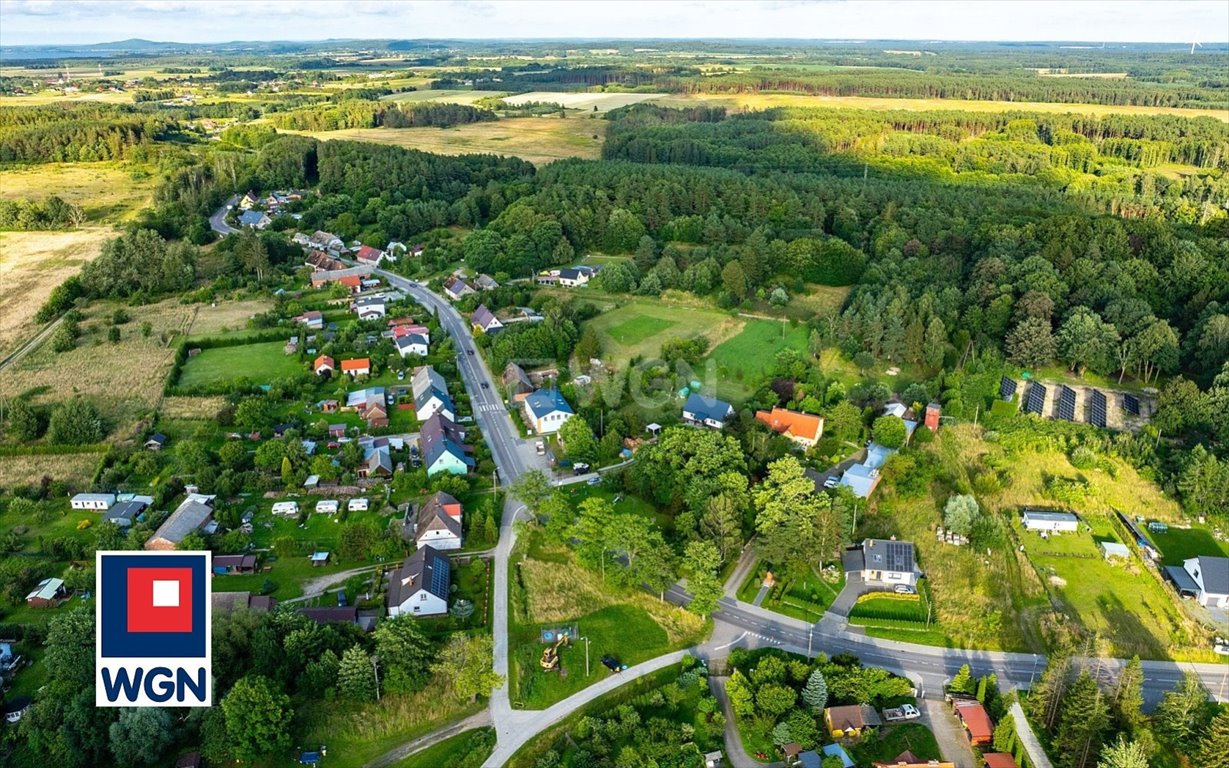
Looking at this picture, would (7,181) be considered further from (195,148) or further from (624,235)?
(624,235)

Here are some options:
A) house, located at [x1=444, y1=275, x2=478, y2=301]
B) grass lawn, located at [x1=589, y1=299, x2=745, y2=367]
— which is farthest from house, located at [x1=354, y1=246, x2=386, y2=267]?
grass lawn, located at [x1=589, y1=299, x2=745, y2=367]

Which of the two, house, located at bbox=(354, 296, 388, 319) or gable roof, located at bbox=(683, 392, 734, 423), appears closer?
gable roof, located at bbox=(683, 392, 734, 423)

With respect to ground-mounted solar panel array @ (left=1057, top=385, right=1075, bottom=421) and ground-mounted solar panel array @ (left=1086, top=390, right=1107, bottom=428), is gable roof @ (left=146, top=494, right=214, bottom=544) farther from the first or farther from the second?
ground-mounted solar panel array @ (left=1086, top=390, right=1107, bottom=428)

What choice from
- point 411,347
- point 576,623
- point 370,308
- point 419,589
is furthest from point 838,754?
point 370,308

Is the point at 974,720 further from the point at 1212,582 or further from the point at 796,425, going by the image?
the point at 796,425

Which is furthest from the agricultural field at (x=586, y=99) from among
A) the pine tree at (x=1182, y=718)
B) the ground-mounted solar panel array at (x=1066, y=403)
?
the pine tree at (x=1182, y=718)

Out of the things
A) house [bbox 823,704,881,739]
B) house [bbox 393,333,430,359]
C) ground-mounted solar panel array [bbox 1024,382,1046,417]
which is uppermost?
house [bbox 393,333,430,359]
